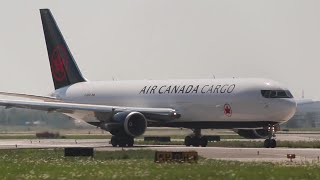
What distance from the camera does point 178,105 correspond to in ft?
210

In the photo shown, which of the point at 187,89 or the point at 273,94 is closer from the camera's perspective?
the point at 273,94

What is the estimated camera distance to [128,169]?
3297 cm

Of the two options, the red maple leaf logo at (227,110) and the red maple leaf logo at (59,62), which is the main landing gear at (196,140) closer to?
the red maple leaf logo at (227,110)

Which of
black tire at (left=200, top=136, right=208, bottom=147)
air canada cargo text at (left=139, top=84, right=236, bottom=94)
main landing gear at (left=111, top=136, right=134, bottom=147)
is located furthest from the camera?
black tire at (left=200, top=136, right=208, bottom=147)

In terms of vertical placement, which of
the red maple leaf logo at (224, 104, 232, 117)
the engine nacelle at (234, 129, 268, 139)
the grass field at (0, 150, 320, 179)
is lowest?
the grass field at (0, 150, 320, 179)

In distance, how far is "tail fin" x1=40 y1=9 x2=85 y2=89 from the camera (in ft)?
241

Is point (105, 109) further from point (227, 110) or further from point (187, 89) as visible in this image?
point (227, 110)

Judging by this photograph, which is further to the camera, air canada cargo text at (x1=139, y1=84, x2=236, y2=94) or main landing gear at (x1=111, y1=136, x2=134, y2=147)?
main landing gear at (x1=111, y1=136, x2=134, y2=147)

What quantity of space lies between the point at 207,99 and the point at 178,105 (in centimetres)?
301

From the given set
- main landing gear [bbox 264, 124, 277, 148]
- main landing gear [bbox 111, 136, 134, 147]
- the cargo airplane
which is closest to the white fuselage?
the cargo airplane

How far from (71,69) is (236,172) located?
43677mm

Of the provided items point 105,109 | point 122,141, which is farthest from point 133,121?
point 105,109

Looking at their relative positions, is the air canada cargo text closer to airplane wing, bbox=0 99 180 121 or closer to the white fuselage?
the white fuselage

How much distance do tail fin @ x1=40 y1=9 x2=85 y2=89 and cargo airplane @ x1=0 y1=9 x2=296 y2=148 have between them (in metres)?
0.96
